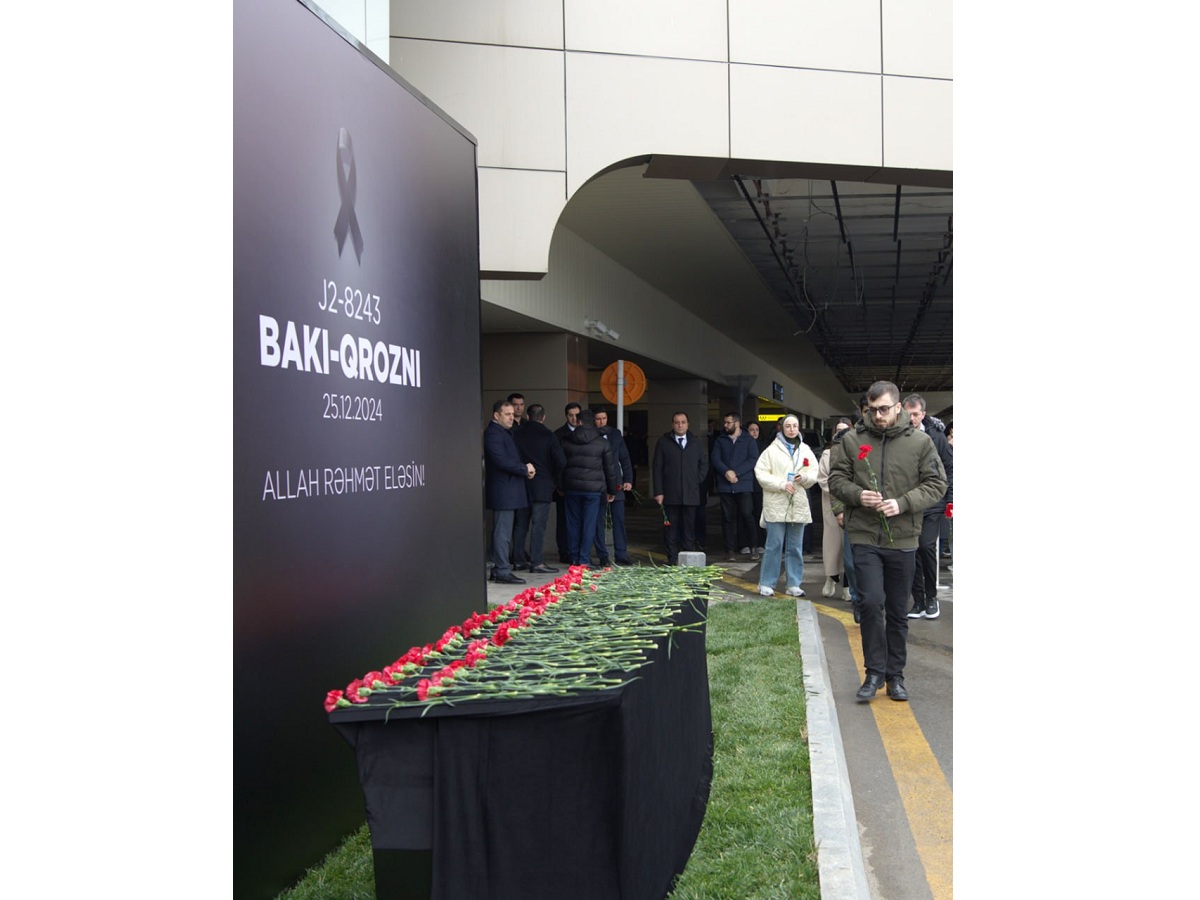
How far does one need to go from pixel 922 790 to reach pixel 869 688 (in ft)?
5.45

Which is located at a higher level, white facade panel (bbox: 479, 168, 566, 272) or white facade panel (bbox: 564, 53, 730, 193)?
white facade panel (bbox: 564, 53, 730, 193)

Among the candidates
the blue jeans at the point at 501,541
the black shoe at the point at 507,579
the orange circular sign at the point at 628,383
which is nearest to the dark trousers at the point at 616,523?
the orange circular sign at the point at 628,383

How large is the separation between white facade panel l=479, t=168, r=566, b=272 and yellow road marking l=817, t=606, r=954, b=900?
5208mm

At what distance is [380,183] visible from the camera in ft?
16.3

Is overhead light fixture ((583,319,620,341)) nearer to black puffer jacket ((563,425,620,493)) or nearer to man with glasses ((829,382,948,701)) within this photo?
black puffer jacket ((563,425,620,493))

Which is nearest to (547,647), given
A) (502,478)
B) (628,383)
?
(502,478)

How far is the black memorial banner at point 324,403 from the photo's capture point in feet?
13.1

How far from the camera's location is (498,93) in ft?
34.5

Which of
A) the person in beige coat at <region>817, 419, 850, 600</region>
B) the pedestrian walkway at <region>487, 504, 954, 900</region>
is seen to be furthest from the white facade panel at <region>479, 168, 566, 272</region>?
the pedestrian walkway at <region>487, 504, 954, 900</region>

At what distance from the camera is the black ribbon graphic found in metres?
4.61

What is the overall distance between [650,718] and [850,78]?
9477 mm

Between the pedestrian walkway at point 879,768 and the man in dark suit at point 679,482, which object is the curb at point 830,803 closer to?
the pedestrian walkway at point 879,768

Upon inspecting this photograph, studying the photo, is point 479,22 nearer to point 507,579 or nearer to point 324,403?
point 507,579

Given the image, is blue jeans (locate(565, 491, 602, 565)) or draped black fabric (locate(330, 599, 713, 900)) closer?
draped black fabric (locate(330, 599, 713, 900))
